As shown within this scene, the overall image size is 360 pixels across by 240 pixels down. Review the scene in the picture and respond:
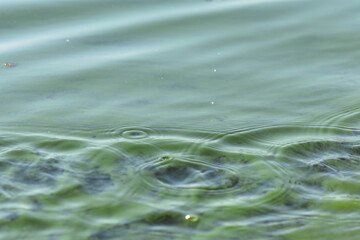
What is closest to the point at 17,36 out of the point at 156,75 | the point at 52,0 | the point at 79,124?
the point at 52,0

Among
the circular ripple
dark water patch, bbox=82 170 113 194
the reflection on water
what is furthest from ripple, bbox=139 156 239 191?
the circular ripple

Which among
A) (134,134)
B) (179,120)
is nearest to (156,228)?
(134,134)

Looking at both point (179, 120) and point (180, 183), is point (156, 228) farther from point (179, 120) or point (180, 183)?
point (179, 120)

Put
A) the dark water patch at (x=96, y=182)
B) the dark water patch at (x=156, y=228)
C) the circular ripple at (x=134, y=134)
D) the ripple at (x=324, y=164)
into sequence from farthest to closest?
the circular ripple at (x=134, y=134)
the ripple at (x=324, y=164)
the dark water patch at (x=96, y=182)
the dark water patch at (x=156, y=228)

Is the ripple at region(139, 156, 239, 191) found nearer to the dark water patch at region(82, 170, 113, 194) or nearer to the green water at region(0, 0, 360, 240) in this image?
the green water at region(0, 0, 360, 240)

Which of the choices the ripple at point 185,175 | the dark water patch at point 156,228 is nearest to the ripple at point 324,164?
the ripple at point 185,175

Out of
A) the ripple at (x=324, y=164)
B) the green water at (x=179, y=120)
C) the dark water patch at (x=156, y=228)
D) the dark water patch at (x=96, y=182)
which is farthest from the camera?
the ripple at (x=324, y=164)

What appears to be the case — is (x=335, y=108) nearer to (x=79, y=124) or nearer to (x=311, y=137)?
(x=311, y=137)

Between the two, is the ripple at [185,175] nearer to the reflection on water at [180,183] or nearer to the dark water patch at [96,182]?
the reflection on water at [180,183]

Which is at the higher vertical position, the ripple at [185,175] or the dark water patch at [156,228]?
the ripple at [185,175]
